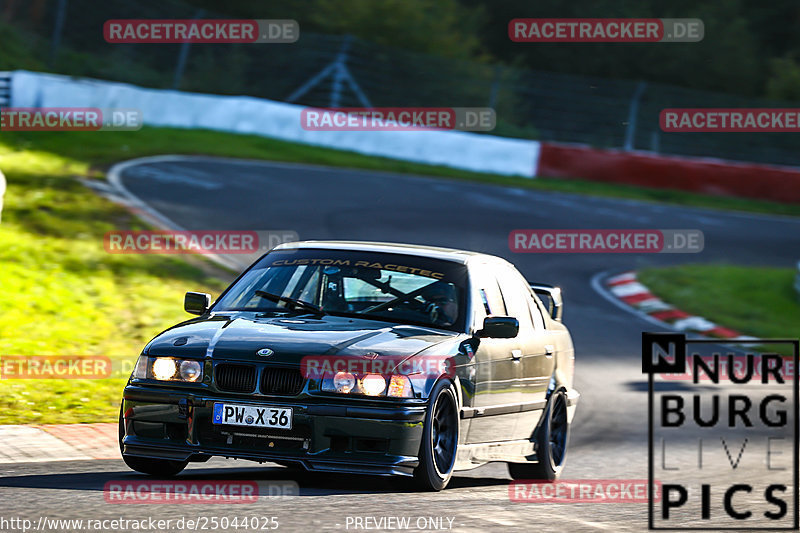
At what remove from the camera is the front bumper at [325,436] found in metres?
6.57

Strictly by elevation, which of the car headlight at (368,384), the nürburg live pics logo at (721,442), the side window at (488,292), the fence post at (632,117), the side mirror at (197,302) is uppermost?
the fence post at (632,117)

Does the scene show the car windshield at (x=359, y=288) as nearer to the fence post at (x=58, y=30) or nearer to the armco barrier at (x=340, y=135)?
the armco barrier at (x=340, y=135)

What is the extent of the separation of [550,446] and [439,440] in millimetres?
1934

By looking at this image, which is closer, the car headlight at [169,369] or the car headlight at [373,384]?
the car headlight at [373,384]

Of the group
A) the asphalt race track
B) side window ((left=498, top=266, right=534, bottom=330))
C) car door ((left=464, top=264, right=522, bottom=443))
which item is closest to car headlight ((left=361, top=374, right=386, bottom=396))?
the asphalt race track

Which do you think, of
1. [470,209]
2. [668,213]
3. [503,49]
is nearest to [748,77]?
[503,49]

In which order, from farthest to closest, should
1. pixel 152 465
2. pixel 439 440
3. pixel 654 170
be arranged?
pixel 654 170 < pixel 152 465 < pixel 439 440

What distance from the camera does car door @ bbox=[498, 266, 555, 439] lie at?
8258 mm

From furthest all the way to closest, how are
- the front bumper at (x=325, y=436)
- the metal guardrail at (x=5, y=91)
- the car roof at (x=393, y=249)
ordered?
the metal guardrail at (x=5, y=91)
the car roof at (x=393, y=249)
the front bumper at (x=325, y=436)

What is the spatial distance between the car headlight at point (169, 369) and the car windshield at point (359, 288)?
931 millimetres

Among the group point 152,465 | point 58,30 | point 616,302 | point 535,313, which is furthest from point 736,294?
point 58,30

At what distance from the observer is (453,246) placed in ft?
61.9

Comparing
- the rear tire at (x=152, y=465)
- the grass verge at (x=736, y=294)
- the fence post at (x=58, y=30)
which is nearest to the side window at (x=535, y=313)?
the rear tire at (x=152, y=465)

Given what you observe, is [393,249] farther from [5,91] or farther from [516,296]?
[5,91]
